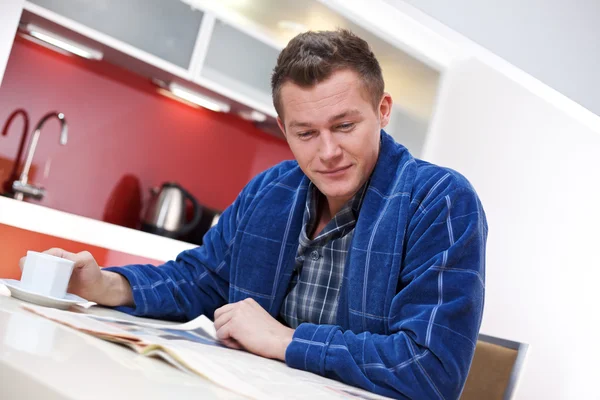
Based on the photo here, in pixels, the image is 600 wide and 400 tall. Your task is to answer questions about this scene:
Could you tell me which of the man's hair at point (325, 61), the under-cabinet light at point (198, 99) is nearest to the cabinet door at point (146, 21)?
the under-cabinet light at point (198, 99)

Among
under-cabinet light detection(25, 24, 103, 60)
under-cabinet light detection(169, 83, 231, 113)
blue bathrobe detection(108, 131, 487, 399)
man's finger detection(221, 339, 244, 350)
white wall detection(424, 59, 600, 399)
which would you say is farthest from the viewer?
under-cabinet light detection(169, 83, 231, 113)

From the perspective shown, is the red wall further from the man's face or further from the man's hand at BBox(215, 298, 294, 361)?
the man's hand at BBox(215, 298, 294, 361)

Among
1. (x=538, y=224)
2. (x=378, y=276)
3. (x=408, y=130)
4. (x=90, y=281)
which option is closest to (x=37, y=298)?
(x=90, y=281)

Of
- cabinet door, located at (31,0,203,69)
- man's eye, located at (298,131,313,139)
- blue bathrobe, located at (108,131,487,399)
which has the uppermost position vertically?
cabinet door, located at (31,0,203,69)

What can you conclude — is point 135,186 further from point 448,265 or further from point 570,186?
point 448,265

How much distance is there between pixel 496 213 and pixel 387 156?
2.61 m

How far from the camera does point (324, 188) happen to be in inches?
50.6

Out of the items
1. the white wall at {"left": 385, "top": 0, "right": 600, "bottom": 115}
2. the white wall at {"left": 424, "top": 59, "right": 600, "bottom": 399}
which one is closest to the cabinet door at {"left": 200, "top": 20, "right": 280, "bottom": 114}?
the white wall at {"left": 424, "top": 59, "right": 600, "bottom": 399}

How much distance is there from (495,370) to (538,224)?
1.95 metres

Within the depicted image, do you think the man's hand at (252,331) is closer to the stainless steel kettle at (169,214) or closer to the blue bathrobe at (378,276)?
the blue bathrobe at (378,276)

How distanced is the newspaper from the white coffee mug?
4.2 inches

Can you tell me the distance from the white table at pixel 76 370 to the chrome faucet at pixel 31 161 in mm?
2795

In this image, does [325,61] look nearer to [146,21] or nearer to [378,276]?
[378,276]

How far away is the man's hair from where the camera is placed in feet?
4.02
